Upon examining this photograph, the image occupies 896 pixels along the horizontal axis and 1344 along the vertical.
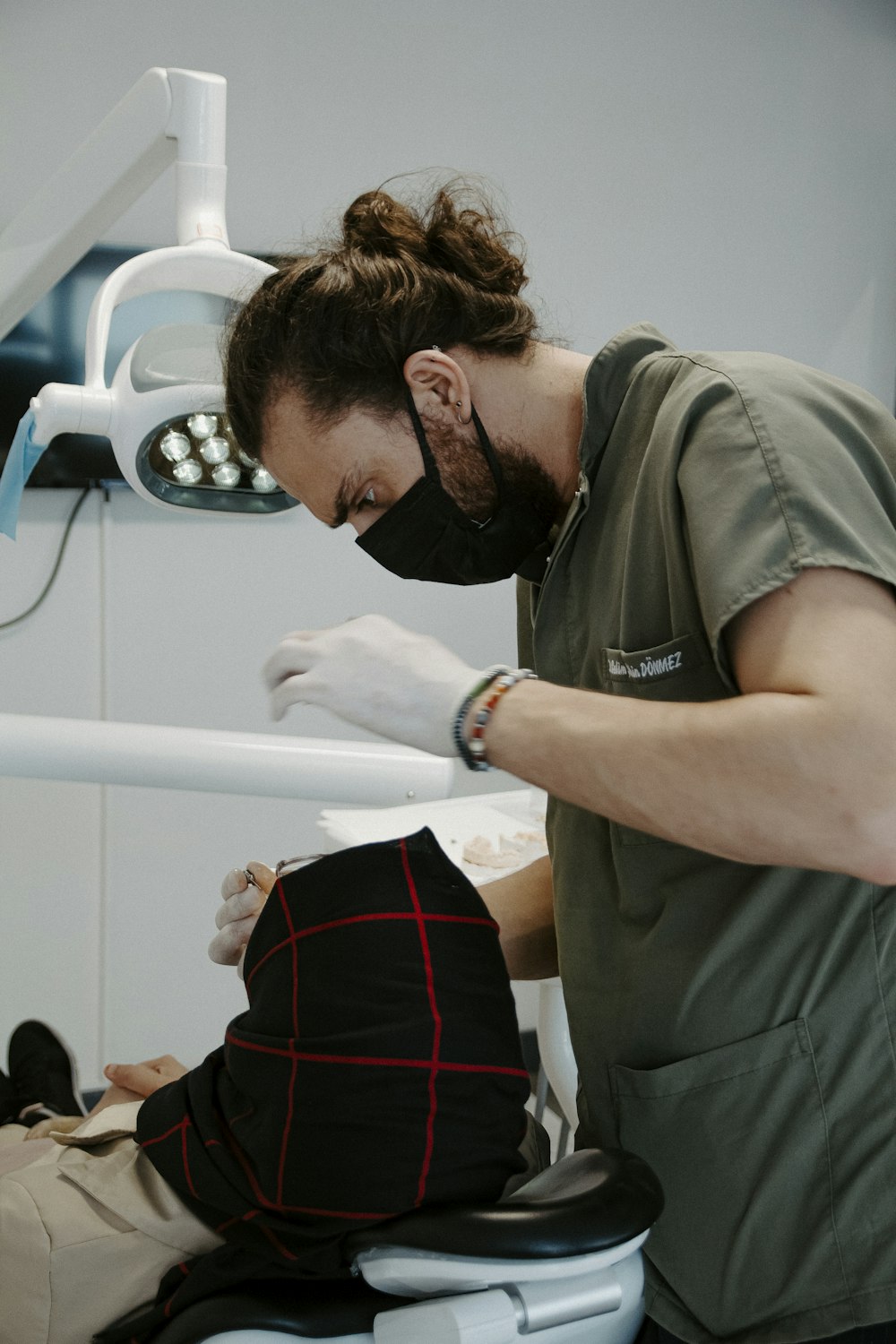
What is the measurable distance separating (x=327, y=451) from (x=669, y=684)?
1.36ft

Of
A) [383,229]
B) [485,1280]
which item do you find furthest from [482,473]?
[485,1280]

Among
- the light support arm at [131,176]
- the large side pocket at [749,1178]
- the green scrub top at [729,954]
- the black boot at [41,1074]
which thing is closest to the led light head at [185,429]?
the light support arm at [131,176]

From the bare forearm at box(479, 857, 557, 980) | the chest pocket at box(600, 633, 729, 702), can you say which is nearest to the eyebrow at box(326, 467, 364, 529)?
the chest pocket at box(600, 633, 729, 702)

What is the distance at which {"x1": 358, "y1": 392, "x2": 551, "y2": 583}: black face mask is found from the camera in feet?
3.66

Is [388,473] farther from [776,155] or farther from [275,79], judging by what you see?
[776,155]

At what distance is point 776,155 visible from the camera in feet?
10.0

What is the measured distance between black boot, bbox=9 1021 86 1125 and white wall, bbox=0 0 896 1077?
559mm

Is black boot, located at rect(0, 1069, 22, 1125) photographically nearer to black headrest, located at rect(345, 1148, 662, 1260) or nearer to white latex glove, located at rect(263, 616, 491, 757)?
black headrest, located at rect(345, 1148, 662, 1260)

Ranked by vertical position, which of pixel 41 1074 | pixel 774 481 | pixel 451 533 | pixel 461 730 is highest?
pixel 774 481

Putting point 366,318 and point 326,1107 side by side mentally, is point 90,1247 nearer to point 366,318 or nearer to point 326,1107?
point 326,1107

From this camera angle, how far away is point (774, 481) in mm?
805

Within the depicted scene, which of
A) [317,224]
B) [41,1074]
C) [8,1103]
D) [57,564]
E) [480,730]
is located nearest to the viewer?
[480,730]

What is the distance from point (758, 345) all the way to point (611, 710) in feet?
8.47

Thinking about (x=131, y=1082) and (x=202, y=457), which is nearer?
(x=202, y=457)
